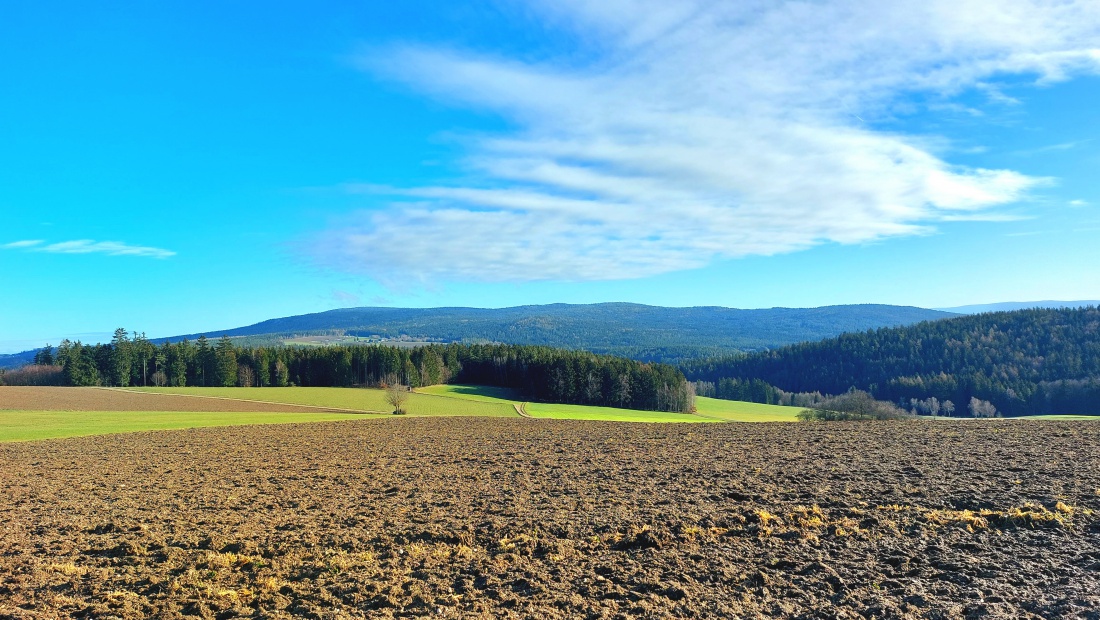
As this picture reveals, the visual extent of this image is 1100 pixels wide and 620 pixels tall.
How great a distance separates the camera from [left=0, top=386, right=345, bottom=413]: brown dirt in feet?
192

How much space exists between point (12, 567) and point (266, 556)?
4169mm

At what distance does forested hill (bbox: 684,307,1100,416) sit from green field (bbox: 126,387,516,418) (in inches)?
3273

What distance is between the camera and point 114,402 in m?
62.1

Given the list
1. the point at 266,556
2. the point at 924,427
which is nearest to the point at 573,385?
the point at 924,427

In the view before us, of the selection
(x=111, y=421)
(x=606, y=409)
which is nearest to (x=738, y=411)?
(x=606, y=409)

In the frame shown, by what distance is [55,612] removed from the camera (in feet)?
29.2

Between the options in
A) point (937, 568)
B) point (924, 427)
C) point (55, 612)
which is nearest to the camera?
point (55, 612)

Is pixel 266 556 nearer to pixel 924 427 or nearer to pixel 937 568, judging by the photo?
pixel 937 568

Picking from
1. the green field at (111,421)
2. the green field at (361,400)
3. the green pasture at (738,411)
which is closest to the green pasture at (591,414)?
the green field at (361,400)

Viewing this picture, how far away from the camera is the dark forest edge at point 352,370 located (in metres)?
85.2

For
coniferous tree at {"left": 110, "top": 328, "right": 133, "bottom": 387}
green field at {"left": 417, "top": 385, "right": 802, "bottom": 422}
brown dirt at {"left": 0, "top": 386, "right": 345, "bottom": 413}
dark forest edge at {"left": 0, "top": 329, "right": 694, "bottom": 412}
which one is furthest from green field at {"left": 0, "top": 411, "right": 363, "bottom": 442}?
coniferous tree at {"left": 110, "top": 328, "right": 133, "bottom": 387}

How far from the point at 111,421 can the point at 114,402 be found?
19365mm

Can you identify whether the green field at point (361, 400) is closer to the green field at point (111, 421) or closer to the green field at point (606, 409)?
the green field at point (606, 409)

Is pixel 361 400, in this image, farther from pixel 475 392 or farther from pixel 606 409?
pixel 606 409
